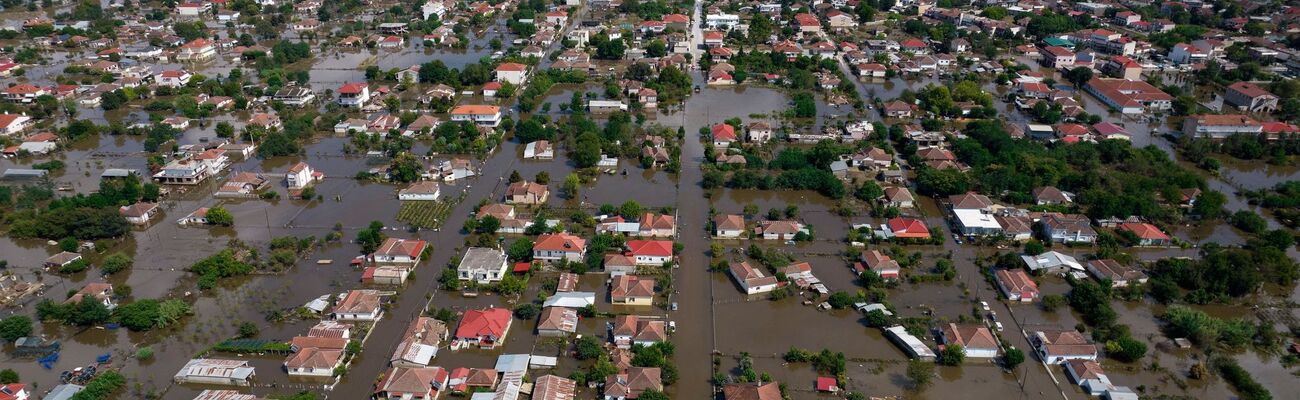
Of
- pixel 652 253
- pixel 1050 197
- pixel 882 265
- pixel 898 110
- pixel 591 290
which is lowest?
pixel 898 110

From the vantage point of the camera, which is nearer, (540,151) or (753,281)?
(753,281)

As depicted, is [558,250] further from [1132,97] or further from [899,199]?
[1132,97]

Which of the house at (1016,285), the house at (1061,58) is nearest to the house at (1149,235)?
the house at (1016,285)

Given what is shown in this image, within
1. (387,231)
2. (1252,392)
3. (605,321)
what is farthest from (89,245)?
(1252,392)

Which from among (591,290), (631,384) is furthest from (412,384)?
(591,290)

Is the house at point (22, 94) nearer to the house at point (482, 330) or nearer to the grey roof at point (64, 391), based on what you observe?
the grey roof at point (64, 391)

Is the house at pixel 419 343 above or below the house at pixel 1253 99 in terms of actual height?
above

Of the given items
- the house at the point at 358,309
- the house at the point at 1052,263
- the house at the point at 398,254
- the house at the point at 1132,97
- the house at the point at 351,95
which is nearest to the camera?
the house at the point at 358,309
